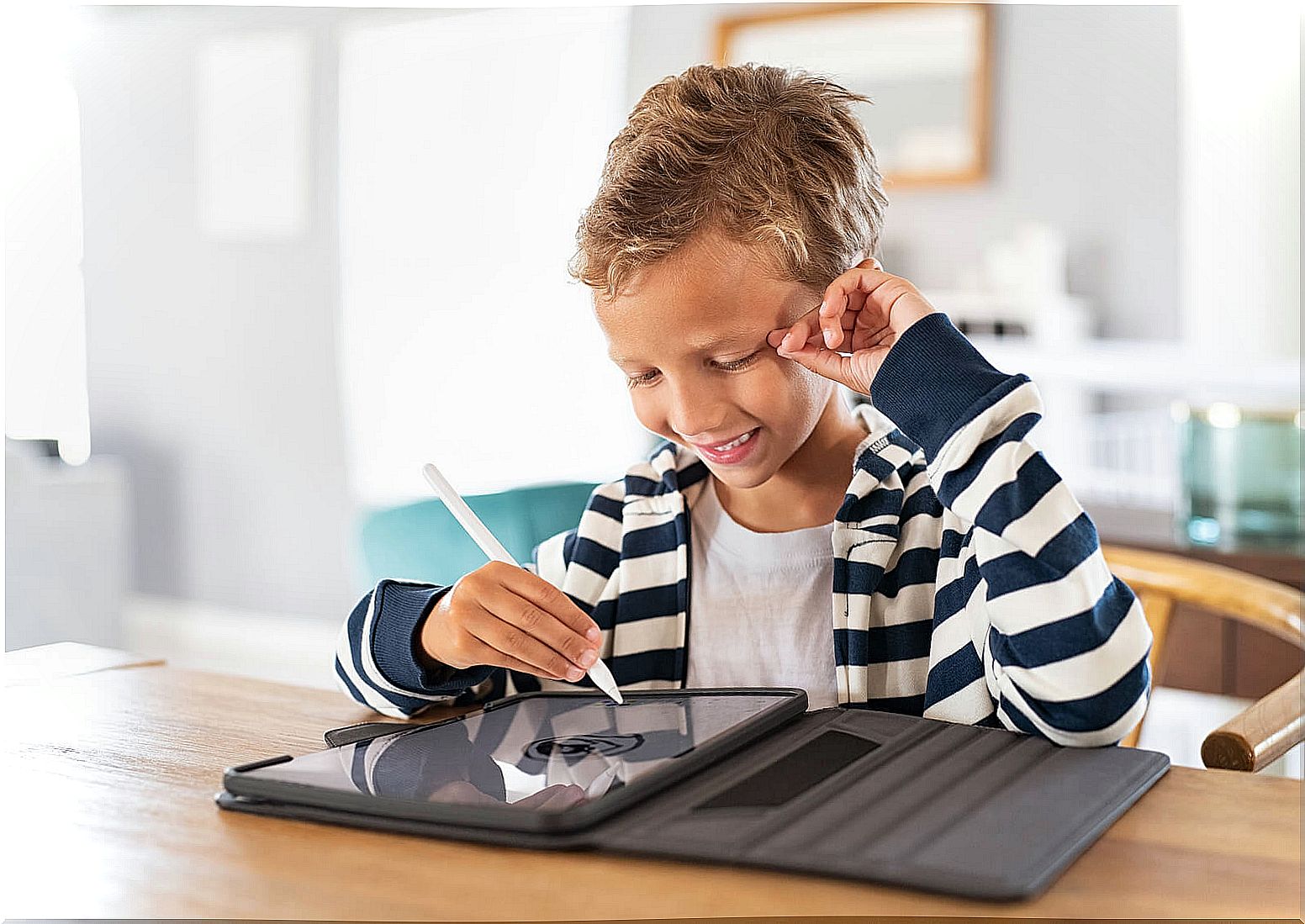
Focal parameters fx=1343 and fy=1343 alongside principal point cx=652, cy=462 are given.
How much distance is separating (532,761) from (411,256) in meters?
2.94

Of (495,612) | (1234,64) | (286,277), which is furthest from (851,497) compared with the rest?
(286,277)

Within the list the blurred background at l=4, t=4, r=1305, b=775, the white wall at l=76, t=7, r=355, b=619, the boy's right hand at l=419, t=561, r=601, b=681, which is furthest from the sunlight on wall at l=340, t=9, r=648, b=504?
the boy's right hand at l=419, t=561, r=601, b=681

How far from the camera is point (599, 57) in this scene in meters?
3.54

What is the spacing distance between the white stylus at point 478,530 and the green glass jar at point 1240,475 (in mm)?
1320

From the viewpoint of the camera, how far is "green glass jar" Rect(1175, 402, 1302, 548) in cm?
185

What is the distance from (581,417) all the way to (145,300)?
1.43m

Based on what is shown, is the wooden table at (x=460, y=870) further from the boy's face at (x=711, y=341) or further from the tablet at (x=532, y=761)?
the boy's face at (x=711, y=341)

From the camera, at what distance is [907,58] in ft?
13.2

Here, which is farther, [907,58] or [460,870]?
[907,58]

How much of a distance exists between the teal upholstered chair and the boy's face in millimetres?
438

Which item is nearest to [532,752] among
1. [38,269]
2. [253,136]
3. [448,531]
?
[448,531]

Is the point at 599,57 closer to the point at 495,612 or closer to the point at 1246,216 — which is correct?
the point at 1246,216

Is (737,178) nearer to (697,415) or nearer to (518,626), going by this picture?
(697,415)

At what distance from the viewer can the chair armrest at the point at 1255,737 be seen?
845 mm
